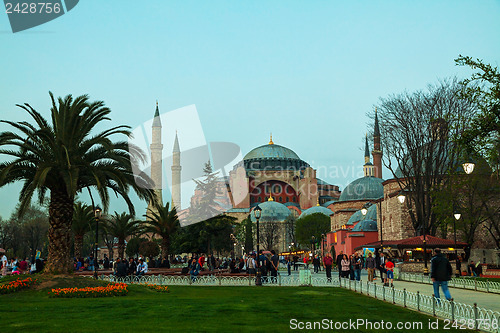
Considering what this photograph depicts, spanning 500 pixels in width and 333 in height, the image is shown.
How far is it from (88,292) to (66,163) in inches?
174

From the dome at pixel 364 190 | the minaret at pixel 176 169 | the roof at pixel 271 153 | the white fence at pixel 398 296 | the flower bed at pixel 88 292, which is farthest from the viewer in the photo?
the roof at pixel 271 153

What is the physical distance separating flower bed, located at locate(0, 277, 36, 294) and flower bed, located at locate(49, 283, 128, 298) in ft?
3.23

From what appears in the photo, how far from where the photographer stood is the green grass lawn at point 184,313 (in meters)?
8.41

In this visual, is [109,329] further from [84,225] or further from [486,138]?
[84,225]

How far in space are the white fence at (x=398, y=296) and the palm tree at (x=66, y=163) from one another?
4.80 m

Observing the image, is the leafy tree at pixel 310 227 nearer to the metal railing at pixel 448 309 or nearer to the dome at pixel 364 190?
the dome at pixel 364 190

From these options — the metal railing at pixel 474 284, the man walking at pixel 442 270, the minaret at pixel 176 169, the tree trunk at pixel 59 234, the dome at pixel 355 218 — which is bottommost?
the metal railing at pixel 474 284

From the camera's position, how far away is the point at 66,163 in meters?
16.8

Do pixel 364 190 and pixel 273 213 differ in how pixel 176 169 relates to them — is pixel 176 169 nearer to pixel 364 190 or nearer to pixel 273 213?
pixel 273 213

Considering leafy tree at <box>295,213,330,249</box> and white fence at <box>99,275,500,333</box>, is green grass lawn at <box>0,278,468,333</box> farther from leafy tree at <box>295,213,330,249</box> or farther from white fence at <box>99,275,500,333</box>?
leafy tree at <box>295,213,330,249</box>

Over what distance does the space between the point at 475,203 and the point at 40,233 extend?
49.3m

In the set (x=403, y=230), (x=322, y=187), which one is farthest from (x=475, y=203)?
(x=322, y=187)

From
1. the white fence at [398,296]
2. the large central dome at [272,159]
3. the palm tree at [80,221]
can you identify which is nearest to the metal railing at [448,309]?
the white fence at [398,296]

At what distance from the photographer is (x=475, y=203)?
→ 1480 inches
